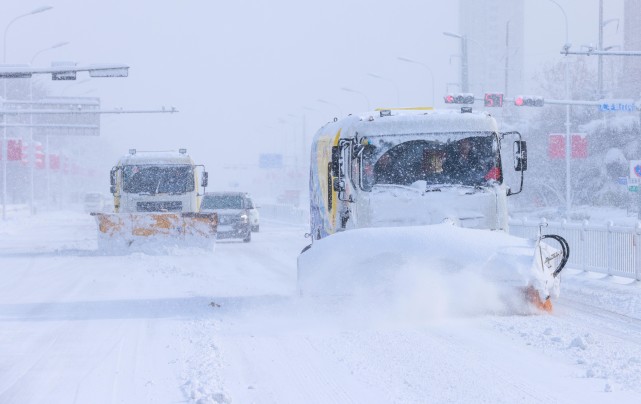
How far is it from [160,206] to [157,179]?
727 mm

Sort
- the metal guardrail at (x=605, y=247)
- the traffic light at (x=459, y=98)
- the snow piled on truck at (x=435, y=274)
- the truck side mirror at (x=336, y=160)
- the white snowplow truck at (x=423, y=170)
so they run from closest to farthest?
the snow piled on truck at (x=435, y=274)
the white snowplow truck at (x=423, y=170)
the truck side mirror at (x=336, y=160)
the metal guardrail at (x=605, y=247)
the traffic light at (x=459, y=98)

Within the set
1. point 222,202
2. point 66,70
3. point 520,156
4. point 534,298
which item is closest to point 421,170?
point 520,156

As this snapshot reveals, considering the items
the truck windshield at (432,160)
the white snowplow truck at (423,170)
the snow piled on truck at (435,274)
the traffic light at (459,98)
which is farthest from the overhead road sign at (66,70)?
the snow piled on truck at (435,274)

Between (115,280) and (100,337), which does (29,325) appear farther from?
(115,280)

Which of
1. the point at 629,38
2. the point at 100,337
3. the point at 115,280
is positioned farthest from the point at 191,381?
the point at 629,38

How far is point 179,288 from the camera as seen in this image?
18.3 m

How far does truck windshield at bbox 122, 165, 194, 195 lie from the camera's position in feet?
100

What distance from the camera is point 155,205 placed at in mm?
30734

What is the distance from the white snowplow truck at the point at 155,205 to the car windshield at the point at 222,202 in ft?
14.3

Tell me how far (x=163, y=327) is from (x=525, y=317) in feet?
13.4

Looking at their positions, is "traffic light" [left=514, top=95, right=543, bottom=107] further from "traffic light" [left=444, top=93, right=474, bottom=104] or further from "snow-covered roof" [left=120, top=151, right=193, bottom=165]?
"snow-covered roof" [left=120, top=151, right=193, bottom=165]

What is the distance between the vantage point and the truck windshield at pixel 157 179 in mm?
30594

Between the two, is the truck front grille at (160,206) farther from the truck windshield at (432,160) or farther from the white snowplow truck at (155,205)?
the truck windshield at (432,160)

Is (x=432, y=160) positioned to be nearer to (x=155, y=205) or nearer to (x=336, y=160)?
(x=336, y=160)
